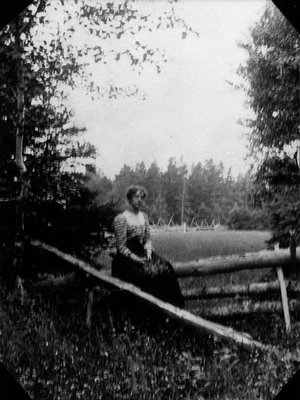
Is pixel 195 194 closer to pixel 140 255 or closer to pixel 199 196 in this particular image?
pixel 199 196

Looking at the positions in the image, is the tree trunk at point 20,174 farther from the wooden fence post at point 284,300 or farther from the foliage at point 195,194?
the wooden fence post at point 284,300

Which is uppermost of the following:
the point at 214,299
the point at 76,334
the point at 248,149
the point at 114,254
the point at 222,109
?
the point at 222,109

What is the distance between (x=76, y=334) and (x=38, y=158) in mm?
1344

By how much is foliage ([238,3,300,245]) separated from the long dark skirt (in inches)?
30.0

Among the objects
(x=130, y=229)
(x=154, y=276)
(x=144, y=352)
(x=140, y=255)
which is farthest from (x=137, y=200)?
(x=144, y=352)

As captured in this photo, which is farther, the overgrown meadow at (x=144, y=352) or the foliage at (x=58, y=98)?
the foliage at (x=58, y=98)

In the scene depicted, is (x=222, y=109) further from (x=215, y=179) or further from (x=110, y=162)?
(x=110, y=162)

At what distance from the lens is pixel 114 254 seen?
311cm

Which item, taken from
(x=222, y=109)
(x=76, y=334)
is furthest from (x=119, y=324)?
(x=222, y=109)

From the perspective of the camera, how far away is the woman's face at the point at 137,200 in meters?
3.04

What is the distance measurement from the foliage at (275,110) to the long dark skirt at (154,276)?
2.50 feet

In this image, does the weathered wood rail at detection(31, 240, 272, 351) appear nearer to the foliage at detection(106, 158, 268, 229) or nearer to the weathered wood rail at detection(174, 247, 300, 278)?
the weathered wood rail at detection(174, 247, 300, 278)

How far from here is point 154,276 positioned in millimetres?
3049

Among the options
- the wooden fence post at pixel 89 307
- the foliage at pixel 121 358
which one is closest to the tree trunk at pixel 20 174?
the foliage at pixel 121 358
